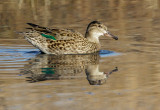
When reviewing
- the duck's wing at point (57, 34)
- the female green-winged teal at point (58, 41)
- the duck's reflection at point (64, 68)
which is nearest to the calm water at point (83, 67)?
the duck's reflection at point (64, 68)

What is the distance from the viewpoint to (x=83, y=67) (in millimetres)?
9578

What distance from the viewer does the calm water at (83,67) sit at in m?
7.08

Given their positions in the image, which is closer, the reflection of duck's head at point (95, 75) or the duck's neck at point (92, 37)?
the reflection of duck's head at point (95, 75)

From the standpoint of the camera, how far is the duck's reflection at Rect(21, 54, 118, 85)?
8633mm

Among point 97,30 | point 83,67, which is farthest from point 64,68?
point 97,30

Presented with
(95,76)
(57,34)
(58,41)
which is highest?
(57,34)

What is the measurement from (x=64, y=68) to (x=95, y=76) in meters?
0.86

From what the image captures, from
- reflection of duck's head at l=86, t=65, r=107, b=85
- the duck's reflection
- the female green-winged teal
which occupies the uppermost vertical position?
the female green-winged teal

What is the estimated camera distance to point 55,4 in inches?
727

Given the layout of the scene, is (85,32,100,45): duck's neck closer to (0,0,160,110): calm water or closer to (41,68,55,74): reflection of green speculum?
(0,0,160,110): calm water

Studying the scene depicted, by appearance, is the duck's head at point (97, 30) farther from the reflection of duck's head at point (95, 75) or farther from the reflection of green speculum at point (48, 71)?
the reflection of green speculum at point (48, 71)

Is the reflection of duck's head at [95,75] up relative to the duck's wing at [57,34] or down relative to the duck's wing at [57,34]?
down

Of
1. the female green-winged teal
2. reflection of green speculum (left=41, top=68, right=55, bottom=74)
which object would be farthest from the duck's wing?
reflection of green speculum (left=41, top=68, right=55, bottom=74)

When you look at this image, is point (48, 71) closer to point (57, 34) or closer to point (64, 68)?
point (64, 68)
